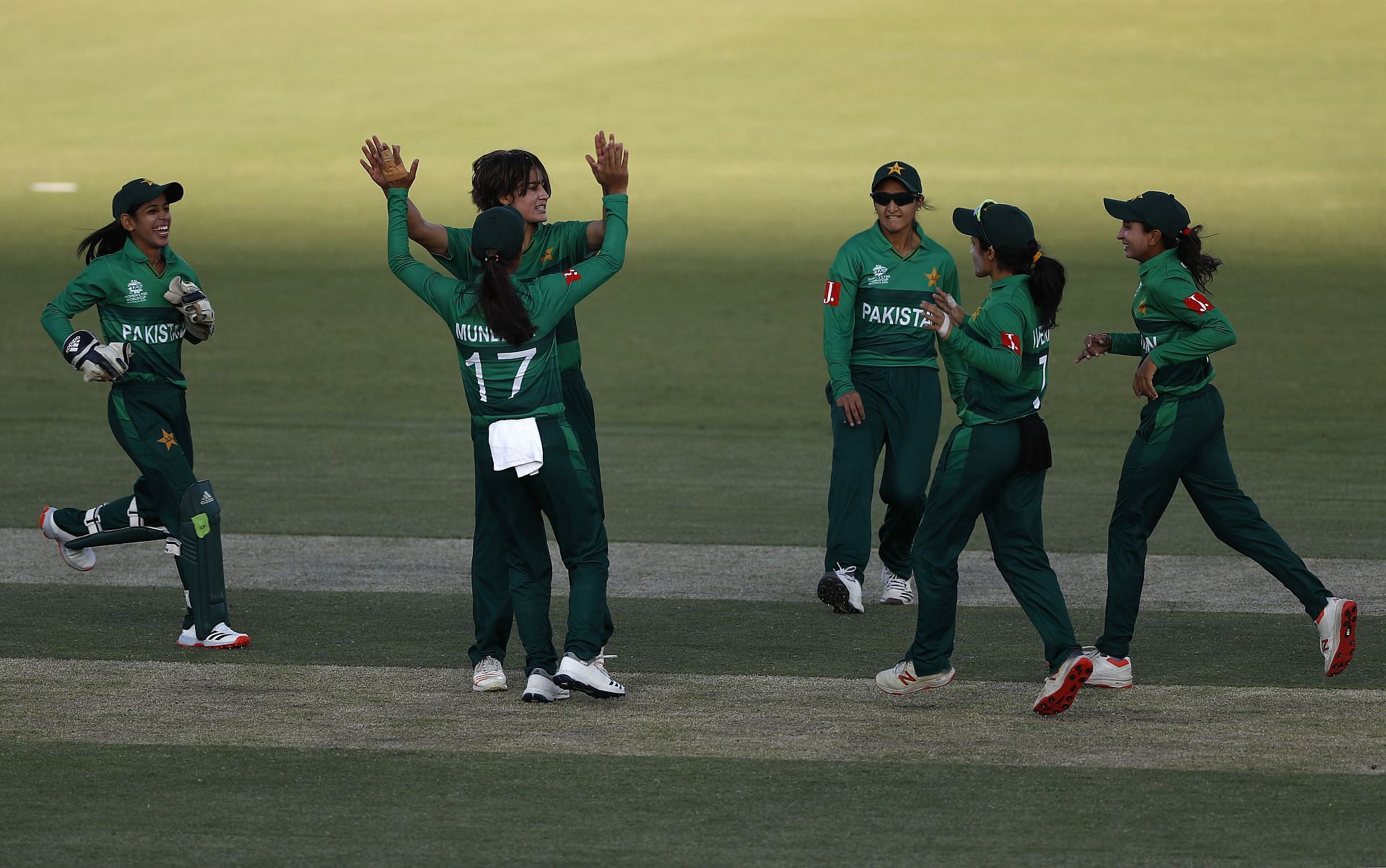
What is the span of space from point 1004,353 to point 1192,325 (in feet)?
3.11

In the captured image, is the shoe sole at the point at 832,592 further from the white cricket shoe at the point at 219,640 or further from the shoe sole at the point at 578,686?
the white cricket shoe at the point at 219,640

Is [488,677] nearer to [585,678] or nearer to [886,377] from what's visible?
[585,678]

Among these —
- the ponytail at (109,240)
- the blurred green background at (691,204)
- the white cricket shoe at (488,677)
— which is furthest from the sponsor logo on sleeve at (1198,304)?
the ponytail at (109,240)

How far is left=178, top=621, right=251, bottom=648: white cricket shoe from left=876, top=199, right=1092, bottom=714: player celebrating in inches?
110

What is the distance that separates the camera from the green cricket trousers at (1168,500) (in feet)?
23.5

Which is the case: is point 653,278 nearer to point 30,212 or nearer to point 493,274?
point 30,212

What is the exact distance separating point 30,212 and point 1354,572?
2646 centimetres

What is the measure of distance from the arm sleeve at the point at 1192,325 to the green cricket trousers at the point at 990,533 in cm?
72

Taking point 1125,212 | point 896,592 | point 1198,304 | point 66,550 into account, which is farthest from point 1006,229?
point 66,550

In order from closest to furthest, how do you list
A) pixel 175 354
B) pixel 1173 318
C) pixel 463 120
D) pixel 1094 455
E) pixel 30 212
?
pixel 1173 318 < pixel 175 354 < pixel 1094 455 < pixel 30 212 < pixel 463 120

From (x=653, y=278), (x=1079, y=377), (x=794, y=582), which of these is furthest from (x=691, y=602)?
(x=653, y=278)

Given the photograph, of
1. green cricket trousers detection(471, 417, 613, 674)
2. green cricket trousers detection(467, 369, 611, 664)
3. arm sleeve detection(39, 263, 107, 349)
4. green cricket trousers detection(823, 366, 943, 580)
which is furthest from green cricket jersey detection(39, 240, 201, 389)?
green cricket trousers detection(823, 366, 943, 580)

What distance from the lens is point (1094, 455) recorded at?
14711 mm

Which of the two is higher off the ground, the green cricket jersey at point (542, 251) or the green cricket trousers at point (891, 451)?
the green cricket jersey at point (542, 251)
